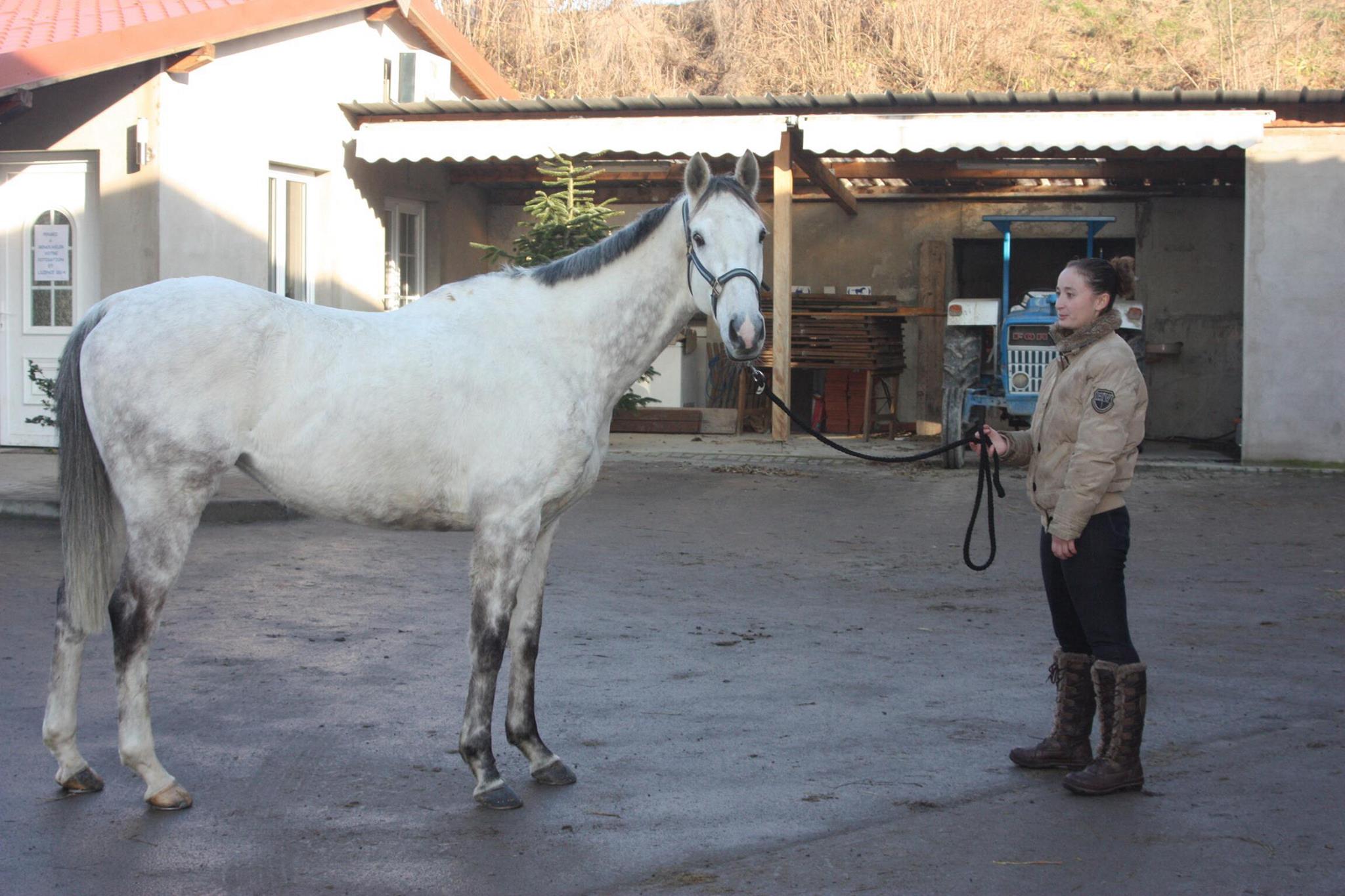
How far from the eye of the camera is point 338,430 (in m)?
4.32

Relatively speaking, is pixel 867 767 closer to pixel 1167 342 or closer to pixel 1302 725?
pixel 1302 725

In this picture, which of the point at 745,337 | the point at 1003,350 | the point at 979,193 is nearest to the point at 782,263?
the point at 1003,350

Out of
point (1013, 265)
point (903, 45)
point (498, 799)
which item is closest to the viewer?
point (498, 799)

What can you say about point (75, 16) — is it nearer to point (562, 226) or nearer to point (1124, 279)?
point (562, 226)

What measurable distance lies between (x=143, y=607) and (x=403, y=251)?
14.1 meters

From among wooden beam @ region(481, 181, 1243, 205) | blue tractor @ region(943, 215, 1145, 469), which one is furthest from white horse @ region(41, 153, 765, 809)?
wooden beam @ region(481, 181, 1243, 205)

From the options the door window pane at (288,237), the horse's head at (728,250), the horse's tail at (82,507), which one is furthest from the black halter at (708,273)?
the door window pane at (288,237)

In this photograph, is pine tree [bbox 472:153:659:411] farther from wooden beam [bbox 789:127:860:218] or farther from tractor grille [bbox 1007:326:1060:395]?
tractor grille [bbox 1007:326:1060:395]

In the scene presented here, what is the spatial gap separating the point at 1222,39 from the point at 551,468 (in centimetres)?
2665

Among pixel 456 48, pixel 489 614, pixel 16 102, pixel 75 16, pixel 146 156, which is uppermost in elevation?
pixel 456 48

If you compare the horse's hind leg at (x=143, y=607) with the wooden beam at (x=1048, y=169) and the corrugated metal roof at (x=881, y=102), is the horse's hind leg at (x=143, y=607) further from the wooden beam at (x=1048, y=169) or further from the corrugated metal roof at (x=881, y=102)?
the wooden beam at (x=1048, y=169)

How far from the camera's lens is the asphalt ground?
375 centimetres

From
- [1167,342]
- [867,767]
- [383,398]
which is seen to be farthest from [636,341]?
[1167,342]

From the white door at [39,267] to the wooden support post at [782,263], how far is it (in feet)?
22.9
